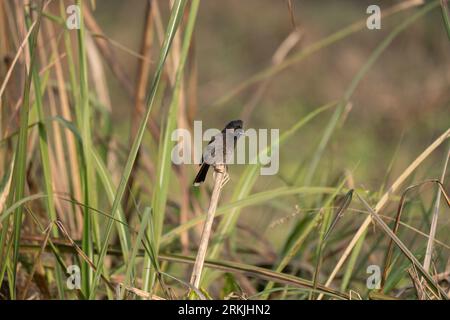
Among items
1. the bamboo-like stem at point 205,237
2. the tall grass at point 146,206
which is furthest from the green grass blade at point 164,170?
the bamboo-like stem at point 205,237

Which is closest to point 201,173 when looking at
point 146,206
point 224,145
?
point 224,145

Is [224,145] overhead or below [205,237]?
overhead

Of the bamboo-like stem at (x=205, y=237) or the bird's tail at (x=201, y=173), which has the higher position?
the bird's tail at (x=201, y=173)

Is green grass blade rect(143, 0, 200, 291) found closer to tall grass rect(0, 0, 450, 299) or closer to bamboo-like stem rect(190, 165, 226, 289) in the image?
tall grass rect(0, 0, 450, 299)

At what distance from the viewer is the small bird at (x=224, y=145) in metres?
1.00

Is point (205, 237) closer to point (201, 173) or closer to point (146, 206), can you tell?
point (201, 173)

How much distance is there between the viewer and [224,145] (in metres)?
1.02

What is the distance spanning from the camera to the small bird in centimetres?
100

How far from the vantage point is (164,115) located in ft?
4.34

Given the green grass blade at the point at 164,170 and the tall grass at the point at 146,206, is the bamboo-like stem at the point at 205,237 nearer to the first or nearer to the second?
the tall grass at the point at 146,206

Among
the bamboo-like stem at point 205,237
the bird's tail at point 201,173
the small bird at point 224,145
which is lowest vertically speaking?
the bamboo-like stem at point 205,237

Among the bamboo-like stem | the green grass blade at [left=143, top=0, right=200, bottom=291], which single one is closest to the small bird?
the bamboo-like stem

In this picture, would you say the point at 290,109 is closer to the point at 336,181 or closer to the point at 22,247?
the point at 336,181
